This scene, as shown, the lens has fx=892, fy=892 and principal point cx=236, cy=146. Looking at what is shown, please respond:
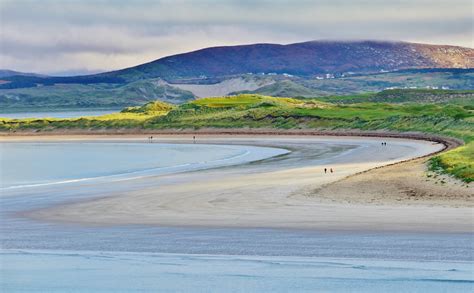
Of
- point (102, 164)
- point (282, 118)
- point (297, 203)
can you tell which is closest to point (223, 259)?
point (297, 203)

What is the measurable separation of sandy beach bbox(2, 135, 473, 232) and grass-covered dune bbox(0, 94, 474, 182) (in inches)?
1139

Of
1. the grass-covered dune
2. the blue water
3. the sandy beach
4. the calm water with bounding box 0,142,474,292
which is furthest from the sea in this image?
the grass-covered dune

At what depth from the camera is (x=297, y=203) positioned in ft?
92.7

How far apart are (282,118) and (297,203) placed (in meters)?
80.2

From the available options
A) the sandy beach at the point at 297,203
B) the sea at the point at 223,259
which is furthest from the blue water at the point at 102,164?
the sea at the point at 223,259

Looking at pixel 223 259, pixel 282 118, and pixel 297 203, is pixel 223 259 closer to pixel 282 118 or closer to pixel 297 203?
pixel 297 203

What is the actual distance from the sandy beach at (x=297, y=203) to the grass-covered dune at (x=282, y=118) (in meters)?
28.9

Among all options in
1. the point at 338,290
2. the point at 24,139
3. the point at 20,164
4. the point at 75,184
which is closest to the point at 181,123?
the point at 24,139

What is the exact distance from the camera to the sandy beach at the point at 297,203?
2394cm

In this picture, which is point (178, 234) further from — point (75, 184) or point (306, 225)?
point (75, 184)

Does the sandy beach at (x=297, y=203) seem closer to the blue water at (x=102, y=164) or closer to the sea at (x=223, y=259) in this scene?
the sea at (x=223, y=259)

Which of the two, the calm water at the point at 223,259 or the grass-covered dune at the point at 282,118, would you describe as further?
the grass-covered dune at the point at 282,118

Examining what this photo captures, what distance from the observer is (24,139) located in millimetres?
115312

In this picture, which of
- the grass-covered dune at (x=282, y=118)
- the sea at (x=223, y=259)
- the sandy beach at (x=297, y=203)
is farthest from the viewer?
the grass-covered dune at (x=282, y=118)
